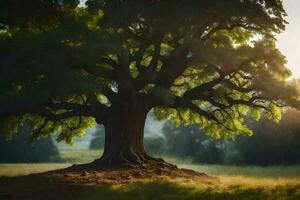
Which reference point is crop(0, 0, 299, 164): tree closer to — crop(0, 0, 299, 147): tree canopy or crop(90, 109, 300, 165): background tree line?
crop(0, 0, 299, 147): tree canopy

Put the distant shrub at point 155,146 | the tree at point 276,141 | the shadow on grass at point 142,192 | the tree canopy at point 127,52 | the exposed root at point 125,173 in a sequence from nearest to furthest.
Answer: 1. the shadow on grass at point 142,192
2. the tree canopy at point 127,52
3. the exposed root at point 125,173
4. the tree at point 276,141
5. the distant shrub at point 155,146

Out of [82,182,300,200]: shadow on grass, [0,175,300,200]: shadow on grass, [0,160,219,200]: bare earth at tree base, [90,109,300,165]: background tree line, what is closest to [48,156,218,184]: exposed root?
[0,160,219,200]: bare earth at tree base

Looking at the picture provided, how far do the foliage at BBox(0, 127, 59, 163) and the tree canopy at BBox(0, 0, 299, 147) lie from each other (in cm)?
2372

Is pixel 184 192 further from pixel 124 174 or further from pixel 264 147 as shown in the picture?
pixel 264 147

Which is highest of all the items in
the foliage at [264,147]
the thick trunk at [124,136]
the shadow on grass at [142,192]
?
the foliage at [264,147]

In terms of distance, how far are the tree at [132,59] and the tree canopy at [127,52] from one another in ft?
0.18

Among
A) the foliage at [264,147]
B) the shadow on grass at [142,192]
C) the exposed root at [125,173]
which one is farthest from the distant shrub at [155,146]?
the shadow on grass at [142,192]

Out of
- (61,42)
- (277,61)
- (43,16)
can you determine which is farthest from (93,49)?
(277,61)

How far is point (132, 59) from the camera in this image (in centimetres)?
2739

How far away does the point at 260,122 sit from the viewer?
5112 centimetres

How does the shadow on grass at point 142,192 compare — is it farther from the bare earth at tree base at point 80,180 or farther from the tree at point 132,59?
the tree at point 132,59

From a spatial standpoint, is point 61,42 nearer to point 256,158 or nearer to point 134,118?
point 134,118

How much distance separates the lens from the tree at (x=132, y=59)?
21047 mm

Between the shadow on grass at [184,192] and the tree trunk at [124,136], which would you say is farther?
the tree trunk at [124,136]
